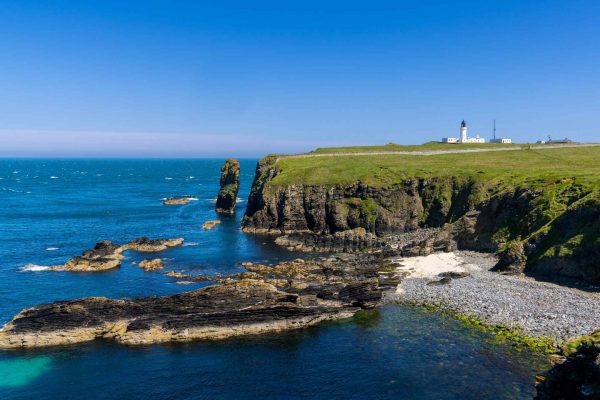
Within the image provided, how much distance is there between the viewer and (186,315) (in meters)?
47.2

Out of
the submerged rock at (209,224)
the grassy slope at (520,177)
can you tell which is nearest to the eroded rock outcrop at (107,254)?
the submerged rock at (209,224)

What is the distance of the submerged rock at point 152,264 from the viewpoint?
71.6 metres

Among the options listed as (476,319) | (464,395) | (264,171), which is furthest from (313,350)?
(264,171)

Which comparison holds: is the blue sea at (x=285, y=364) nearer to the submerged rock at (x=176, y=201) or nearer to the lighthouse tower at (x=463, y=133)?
the submerged rock at (x=176, y=201)

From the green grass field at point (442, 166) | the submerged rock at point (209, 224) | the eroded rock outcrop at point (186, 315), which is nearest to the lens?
the eroded rock outcrop at point (186, 315)

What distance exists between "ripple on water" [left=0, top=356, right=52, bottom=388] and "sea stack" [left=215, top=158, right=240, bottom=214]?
9461cm

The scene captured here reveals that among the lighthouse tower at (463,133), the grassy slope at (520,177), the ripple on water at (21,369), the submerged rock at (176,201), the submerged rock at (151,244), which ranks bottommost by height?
the ripple on water at (21,369)

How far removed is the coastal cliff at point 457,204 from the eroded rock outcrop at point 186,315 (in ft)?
81.4

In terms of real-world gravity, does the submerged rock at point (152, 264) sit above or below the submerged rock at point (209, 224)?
below

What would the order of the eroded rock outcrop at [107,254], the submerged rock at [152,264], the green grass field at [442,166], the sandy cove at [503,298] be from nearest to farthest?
the sandy cove at [503,298] → the eroded rock outcrop at [107,254] → the submerged rock at [152,264] → the green grass field at [442,166]

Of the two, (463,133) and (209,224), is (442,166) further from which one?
(463,133)

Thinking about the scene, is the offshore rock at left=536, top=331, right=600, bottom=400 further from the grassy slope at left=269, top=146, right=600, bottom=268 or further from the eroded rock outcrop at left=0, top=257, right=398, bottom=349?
the grassy slope at left=269, top=146, right=600, bottom=268

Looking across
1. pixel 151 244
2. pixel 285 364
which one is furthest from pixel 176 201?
pixel 285 364

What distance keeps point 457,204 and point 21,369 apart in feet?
245
